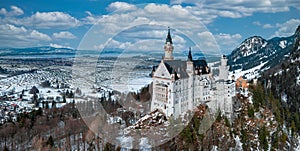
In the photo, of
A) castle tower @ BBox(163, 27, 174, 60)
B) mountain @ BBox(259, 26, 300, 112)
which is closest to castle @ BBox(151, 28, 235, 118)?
castle tower @ BBox(163, 27, 174, 60)

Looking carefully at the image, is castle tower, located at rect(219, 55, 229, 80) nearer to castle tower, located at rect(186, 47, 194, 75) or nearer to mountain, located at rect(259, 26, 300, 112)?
castle tower, located at rect(186, 47, 194, 75)

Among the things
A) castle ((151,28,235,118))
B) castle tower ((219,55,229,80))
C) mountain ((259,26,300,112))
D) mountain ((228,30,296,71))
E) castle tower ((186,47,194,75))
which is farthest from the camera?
mountain ((228,30,296,71))

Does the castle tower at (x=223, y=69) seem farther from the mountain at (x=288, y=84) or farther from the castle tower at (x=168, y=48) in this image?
the mountain at (x=288, y=84)

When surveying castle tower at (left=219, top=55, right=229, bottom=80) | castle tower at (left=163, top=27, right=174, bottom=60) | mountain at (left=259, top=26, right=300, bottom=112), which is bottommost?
mountain at (left=259, top=26, right=300, bottom=112)

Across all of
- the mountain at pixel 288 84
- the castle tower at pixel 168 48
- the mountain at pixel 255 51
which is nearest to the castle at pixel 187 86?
the castle tower at pixel 168 48

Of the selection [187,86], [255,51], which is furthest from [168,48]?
[255,51]

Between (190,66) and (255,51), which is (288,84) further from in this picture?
(255,51)

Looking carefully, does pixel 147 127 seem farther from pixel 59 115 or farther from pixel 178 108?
pixel 59 115

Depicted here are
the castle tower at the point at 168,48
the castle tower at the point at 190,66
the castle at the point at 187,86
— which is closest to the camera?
the castle at the point at 187,86
